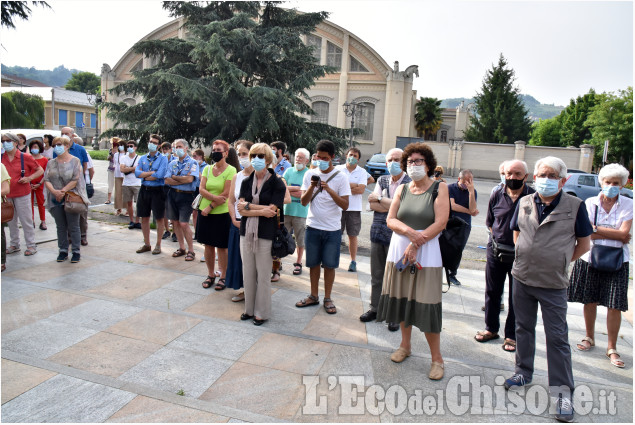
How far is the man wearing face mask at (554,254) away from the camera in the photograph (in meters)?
3.40

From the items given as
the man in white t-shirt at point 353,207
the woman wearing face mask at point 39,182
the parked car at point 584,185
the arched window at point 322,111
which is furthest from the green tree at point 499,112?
the woman wearing face mask at point 39,182

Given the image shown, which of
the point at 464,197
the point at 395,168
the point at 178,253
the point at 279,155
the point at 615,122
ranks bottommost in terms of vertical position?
the point at 178,253

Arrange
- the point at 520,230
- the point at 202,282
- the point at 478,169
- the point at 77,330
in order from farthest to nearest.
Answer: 1. the point at 478,169
2. the point at 202,282
3. the point at 77,330
4. the point at 520,230

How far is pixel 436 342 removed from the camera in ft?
12.5

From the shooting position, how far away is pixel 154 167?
24.7 feet

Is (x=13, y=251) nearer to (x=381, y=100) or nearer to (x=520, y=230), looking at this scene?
(x=520, y=230)

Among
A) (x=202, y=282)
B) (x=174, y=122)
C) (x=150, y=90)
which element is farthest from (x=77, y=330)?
(x=150, y=90)

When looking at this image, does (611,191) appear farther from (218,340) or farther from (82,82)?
(82,82)

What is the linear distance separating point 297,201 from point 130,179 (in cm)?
483

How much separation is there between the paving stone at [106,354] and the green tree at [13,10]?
1307 cm

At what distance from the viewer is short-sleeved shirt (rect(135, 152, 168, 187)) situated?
7371 millimetres

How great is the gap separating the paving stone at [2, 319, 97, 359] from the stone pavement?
0.06 feet

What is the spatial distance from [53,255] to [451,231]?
6353mm

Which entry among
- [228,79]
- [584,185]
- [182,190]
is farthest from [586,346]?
[584,185]
